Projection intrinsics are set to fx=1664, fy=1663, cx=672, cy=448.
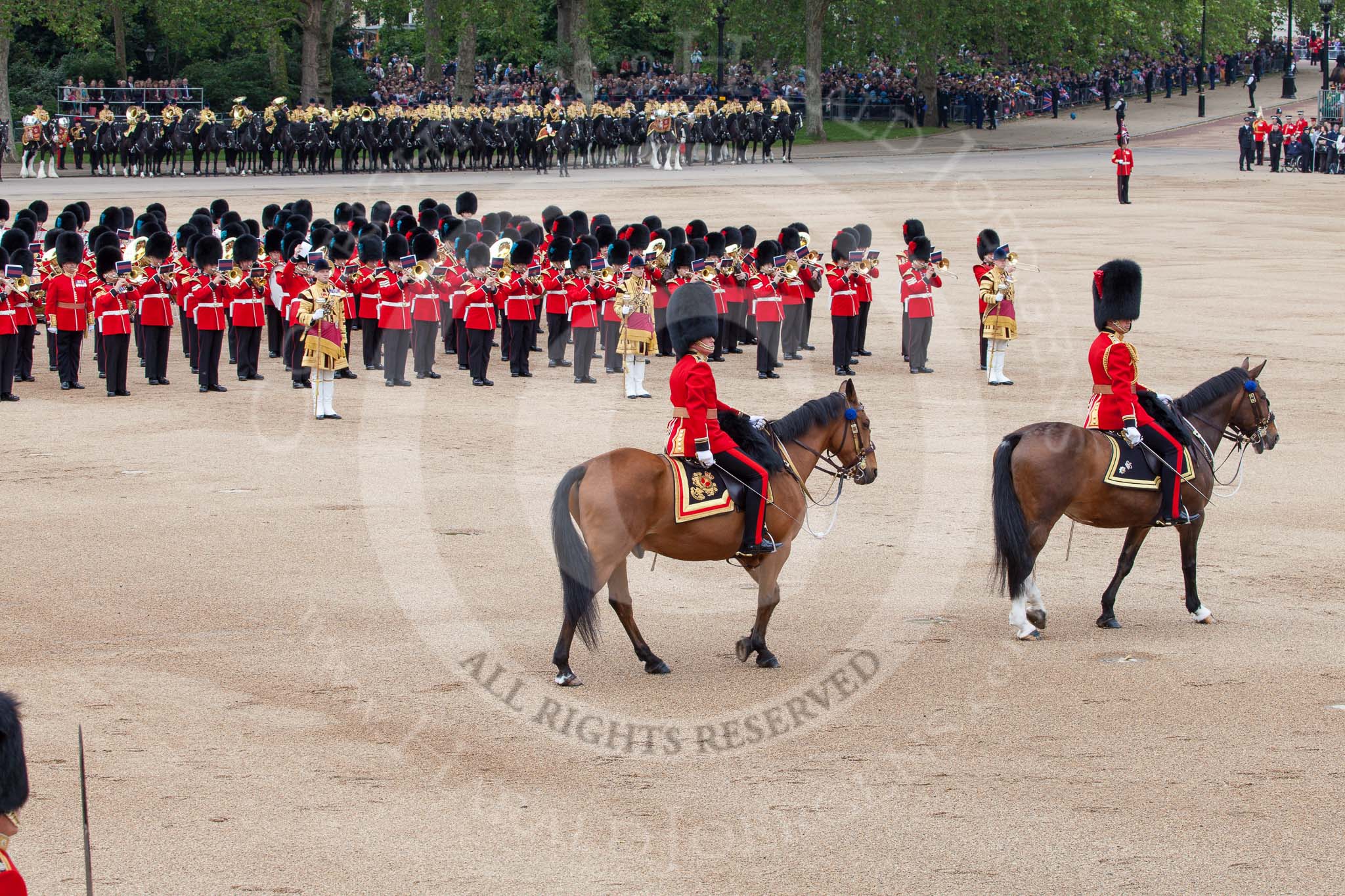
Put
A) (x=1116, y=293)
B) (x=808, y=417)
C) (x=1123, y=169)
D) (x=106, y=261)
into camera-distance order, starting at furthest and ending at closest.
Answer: (x=1123, y=169)
(x=106, y=261)
(x=1116, y=293)
(x=808, y=417)

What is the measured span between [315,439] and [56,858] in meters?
7.81

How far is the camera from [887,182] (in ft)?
115

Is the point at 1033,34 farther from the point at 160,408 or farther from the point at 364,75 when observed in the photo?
the point at 160,408

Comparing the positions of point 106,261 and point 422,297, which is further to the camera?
point 422,297

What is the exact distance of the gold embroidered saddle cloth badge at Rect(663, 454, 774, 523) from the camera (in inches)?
301

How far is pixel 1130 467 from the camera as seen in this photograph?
854 cm

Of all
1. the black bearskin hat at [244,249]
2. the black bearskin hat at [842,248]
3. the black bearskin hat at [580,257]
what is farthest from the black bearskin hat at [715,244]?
the black bearskin hat at [244,249]

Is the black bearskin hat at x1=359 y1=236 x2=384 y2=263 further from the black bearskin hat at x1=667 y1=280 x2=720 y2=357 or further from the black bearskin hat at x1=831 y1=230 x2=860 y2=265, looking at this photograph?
the black bearskin hat at x1=667 y1=280 x2=720 y2=357

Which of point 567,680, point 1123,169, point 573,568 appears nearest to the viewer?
point 573,568

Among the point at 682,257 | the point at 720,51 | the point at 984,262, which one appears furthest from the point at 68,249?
the point at 720,51

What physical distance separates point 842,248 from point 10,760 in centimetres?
1415

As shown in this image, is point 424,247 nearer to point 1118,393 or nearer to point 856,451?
point 856,451

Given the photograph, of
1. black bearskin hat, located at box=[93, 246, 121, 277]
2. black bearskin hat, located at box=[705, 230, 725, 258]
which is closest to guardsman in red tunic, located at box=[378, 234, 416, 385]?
black bearskin hat, located at box=[93, 246, 121, 277]

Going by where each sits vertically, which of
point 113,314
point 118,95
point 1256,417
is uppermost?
point 118,95
